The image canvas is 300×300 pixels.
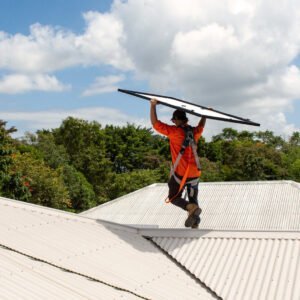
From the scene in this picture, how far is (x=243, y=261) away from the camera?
6.43m

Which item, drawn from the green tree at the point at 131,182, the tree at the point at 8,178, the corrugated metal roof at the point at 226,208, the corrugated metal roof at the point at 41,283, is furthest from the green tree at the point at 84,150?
the corrugated metal roof at the point at 41,283

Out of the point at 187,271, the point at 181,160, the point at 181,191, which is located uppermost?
the point at 181,160

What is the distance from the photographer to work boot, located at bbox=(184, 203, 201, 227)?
7.66 m

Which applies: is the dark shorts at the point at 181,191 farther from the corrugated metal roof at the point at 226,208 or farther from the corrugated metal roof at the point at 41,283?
the corrugated metal roof at the point at 226,208

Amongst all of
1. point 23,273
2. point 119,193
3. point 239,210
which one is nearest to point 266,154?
point 119,193

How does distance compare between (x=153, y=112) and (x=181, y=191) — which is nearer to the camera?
(x=153, y=112)

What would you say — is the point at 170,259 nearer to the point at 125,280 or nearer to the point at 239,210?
the point at 125,280

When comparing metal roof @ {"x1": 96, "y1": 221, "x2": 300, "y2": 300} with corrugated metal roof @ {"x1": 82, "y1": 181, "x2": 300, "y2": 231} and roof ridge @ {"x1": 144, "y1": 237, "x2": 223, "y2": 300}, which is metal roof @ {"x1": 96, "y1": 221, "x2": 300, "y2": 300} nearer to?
roof ridge @ {"x1": 144, "y1": 237, "x2": 223, "y2": 300}

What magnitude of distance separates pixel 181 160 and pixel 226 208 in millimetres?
14477

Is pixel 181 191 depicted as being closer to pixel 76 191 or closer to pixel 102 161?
pixel 76 191

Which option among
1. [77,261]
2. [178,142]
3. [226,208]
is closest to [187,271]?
[77,261]

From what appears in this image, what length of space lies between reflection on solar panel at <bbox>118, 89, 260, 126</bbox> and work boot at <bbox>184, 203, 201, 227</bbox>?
1.52 metres

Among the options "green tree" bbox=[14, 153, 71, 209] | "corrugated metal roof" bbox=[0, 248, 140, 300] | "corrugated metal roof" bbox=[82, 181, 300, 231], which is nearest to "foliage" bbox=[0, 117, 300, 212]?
"green tree" bbox=[14, 153, 71, 209]

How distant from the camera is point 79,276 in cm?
522
